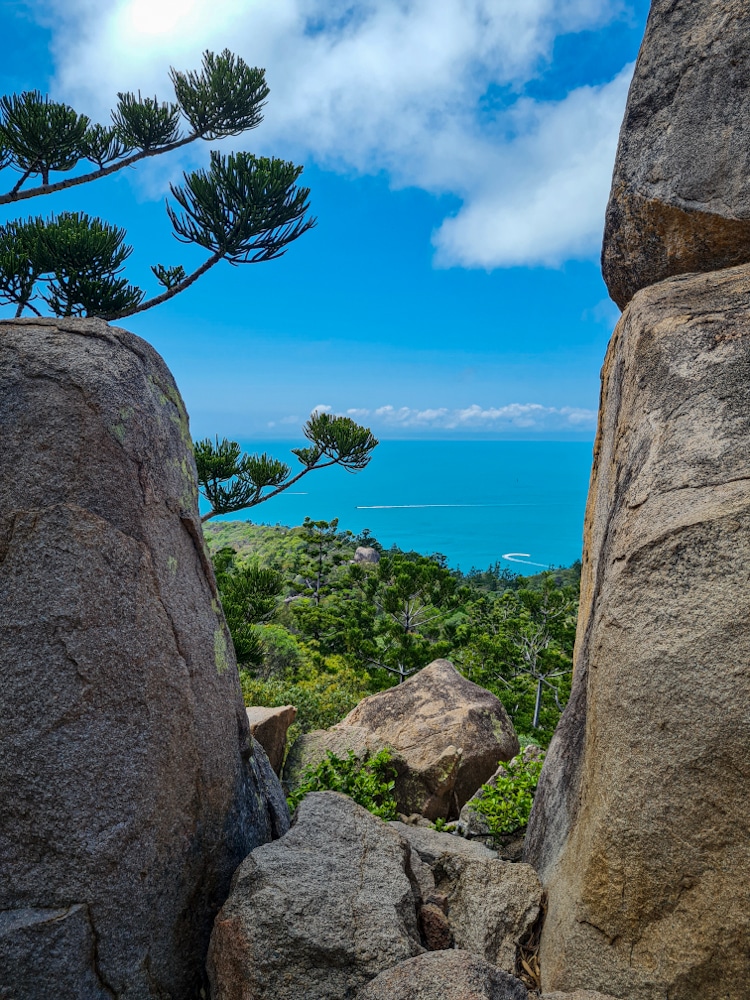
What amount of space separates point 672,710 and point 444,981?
155 cm

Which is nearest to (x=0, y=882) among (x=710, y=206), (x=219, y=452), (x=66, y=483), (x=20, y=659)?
(x=20, y=659)

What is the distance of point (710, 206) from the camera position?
15.1ft

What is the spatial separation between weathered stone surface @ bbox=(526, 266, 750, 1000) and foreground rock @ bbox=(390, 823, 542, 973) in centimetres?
19

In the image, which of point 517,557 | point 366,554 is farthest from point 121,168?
point 517,557

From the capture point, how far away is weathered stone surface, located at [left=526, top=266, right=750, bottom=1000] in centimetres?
328

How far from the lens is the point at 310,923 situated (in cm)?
344

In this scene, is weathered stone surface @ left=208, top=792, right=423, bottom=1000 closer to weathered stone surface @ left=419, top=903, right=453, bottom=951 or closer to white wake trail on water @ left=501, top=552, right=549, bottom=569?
weathered stone surface @ left=419, top=903, right=453, bottom=951

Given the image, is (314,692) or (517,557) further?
(517,557)

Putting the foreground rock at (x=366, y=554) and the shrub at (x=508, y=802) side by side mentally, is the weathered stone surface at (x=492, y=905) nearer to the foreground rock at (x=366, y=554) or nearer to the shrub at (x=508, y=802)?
the shrub at (x=508, y=802)

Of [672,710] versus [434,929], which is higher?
[672,710]

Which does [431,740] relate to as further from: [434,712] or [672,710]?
[672,710]

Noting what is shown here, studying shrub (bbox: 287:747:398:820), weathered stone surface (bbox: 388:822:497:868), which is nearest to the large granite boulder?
weathered stone surface (bbox: 388:822:497:868)

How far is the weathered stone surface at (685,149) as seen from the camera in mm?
4594

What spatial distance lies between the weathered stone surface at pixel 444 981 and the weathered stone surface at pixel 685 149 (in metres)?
4.29
